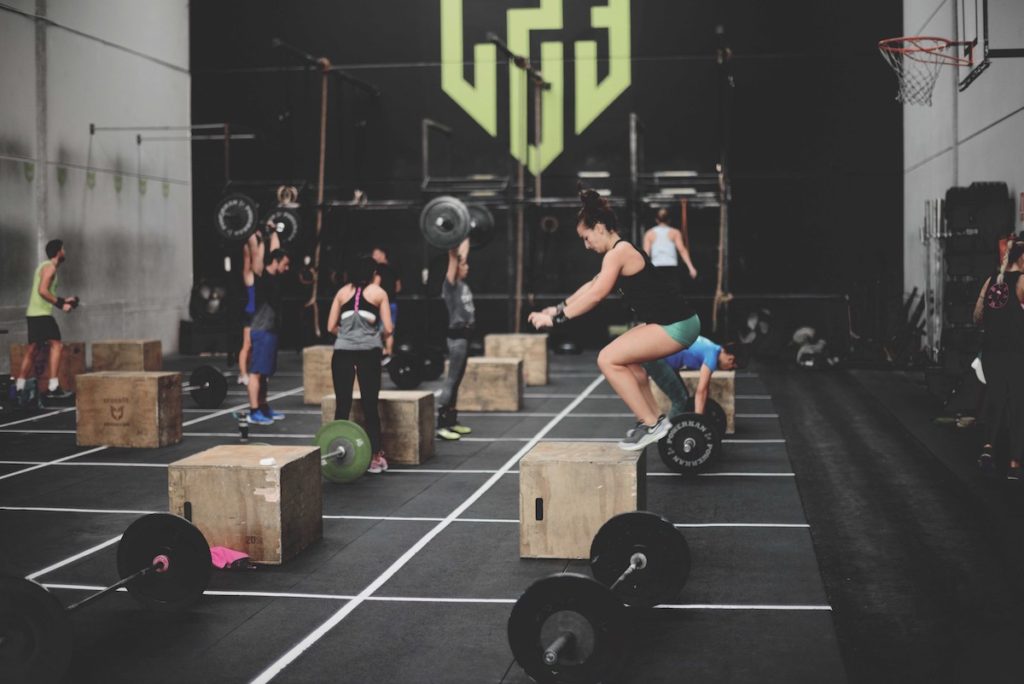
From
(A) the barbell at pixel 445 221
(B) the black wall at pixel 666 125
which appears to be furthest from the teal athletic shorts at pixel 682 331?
(B) the black wall at pixel 666 125

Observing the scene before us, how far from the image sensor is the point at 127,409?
936cm

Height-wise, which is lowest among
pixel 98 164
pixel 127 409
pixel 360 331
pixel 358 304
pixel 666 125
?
pixel 127 409

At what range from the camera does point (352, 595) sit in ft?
17.0

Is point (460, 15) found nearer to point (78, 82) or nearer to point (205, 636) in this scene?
point (78, 82)

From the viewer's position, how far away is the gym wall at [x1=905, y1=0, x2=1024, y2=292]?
10.8 m

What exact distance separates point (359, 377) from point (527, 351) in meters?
5.87

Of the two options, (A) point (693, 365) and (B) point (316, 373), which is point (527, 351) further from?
(A) point (693, 365)

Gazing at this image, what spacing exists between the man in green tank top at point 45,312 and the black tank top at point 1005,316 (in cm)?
850

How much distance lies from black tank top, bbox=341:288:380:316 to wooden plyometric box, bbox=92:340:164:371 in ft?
20.1

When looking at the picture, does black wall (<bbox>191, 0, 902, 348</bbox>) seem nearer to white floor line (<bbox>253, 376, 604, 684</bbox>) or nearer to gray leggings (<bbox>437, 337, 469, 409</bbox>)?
gray leggings (<bbox>437, 337, 469, 409</bbox>)

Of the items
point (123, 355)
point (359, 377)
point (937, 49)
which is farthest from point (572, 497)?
point (123, 355)

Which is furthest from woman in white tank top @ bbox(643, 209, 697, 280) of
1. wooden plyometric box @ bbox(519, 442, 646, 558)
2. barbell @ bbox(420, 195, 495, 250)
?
wooden plyometric box @ bbox(519, 442, 646, 558)

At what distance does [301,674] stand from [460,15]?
15.1 meters

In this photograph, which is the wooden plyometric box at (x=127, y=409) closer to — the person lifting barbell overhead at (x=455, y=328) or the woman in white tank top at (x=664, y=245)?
the person lifting barbell overhead at (x=455, y=328)
